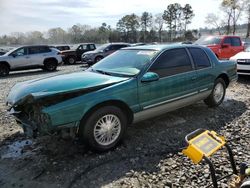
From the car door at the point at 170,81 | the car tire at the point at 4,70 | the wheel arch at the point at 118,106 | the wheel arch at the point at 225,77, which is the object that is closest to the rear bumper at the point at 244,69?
the wheel arch at the point at 225,77

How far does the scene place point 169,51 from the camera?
4777 millimetres

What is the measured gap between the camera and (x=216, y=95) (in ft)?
19.5

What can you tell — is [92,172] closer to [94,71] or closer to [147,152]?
[147,152]

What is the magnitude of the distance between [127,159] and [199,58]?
2868mm

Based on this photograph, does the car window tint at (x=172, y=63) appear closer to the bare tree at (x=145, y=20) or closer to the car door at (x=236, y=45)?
the car door at (x=236, y=45)

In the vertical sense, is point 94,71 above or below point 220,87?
above

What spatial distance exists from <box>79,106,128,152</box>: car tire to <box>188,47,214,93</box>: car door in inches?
81.6

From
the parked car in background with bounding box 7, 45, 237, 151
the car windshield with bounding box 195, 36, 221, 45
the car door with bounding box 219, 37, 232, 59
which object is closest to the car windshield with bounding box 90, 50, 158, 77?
the parked car in background with bounding box 7, 45, 237, 151

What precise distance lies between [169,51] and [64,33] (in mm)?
57694

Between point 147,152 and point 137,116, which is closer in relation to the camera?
point 147,152

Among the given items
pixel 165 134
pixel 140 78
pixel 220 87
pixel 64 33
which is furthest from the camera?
pixel 64 33

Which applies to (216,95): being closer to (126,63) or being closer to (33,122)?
(126,63)

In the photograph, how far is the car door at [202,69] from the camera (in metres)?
Answer: 5.23

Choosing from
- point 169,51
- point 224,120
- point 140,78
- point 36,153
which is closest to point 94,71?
point 140,78
